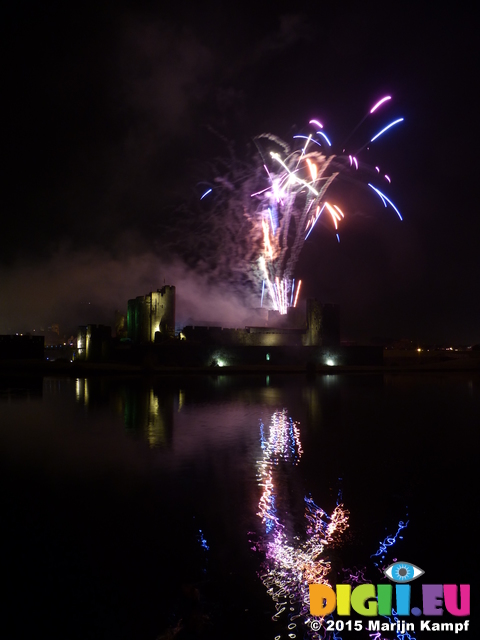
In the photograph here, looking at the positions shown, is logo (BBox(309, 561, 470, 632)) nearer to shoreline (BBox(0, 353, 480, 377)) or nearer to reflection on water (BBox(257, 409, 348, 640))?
reflection on water (BBox(257, 409, 348, 640))

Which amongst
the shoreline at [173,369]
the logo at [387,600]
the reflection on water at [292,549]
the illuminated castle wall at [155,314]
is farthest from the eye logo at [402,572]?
the illuminated castle wall at [155,314]

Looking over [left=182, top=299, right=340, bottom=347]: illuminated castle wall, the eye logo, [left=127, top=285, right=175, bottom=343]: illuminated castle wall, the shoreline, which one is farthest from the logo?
[left=127, top=285, right=175, bottom=343]: illuminated castle wall

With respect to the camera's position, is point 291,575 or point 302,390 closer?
point 291,575

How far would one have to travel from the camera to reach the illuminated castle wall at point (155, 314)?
97.7 ft

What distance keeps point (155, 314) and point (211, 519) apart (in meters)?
26.8

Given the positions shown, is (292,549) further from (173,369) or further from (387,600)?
(173,369)

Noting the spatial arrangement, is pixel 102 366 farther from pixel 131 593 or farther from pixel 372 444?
pixel 131 593

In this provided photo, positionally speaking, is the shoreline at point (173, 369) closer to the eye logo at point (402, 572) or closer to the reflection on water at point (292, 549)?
the reflection on water at point (292, 549)

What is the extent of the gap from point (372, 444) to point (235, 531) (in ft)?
12.0

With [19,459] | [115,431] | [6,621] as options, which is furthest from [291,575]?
[115,431]

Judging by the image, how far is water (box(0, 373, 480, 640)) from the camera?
2574 millimetres

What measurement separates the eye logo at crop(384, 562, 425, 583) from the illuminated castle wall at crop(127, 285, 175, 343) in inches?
1056

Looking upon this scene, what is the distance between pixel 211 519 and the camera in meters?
3.74

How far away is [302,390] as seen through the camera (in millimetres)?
14992
